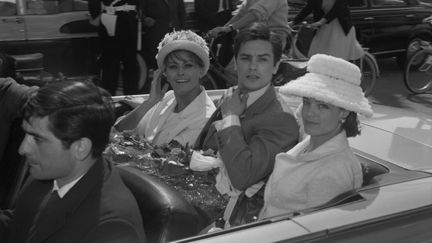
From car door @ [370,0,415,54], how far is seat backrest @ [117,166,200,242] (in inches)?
286

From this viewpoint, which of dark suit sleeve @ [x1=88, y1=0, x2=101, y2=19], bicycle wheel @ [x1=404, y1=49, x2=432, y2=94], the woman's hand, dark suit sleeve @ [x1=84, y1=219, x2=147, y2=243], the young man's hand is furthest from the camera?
bicycle wheel @ [x1=404, y1=49, x2=432, y2=94]

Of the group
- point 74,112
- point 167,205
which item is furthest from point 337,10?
point 74,112

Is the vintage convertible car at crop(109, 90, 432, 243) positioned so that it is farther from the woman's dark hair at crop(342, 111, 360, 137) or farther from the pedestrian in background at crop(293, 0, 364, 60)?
the pedestrian in background at crop(293, 0, 364, 60)

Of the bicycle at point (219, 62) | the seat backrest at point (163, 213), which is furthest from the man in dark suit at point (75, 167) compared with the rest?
the bicycle at point (219, 62)

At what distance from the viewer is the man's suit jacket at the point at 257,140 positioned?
8.26 ft

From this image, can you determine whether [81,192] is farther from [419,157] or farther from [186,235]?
[419,157]

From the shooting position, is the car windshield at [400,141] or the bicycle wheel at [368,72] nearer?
the car windshield at [400,141]

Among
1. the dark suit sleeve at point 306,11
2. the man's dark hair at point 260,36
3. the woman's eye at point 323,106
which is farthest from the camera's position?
the dark suit sleeve at point 306,11

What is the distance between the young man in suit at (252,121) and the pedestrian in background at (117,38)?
11.2 ft

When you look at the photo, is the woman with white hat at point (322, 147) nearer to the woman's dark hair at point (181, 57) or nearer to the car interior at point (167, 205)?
the car interior at point (167, 205)

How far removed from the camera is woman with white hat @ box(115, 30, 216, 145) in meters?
3.34

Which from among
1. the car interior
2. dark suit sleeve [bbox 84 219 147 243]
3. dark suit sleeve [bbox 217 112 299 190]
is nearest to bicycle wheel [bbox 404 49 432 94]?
dark suit sleeve [bbox 217 112 299 190]

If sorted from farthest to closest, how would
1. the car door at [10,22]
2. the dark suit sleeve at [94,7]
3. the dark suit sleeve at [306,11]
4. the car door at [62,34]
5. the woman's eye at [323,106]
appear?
the dark suit sleeve at [306,11], the car door at [62,34], the car door at [10,22], the dark suit sleeve at [94,7], the woman's eye at [323,106]

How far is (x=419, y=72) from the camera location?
7785 mm
